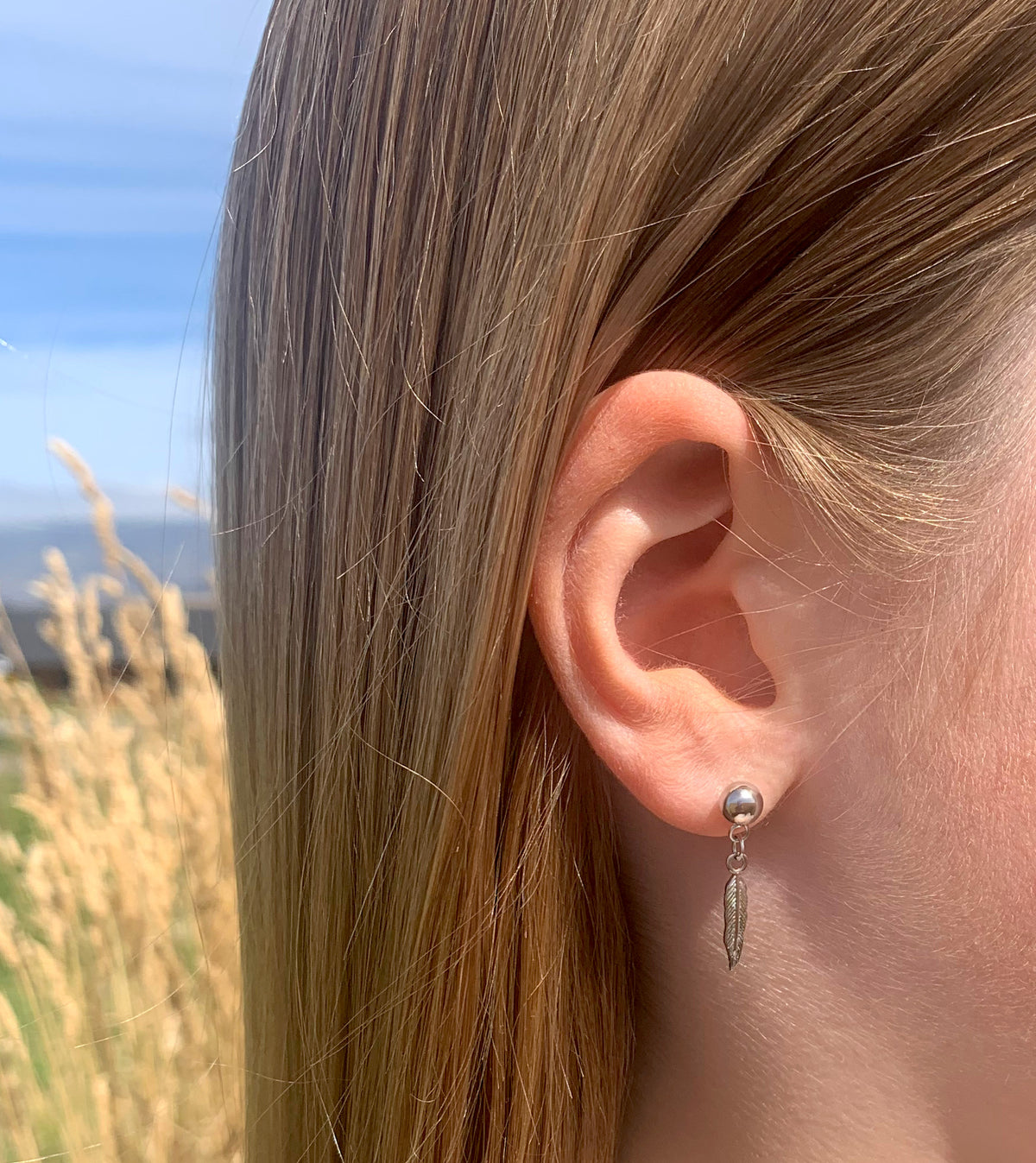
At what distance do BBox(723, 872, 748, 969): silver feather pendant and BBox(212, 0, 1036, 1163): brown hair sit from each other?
0.12m

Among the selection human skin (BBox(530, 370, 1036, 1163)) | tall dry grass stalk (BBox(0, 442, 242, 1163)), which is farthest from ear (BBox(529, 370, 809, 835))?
tall dry grass stalk (BBox(0, 442, 242, 1163))

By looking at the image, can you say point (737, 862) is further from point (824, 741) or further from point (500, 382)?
point (500, 382)

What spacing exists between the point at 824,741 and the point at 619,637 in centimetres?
17

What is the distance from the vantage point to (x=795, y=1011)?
79cm

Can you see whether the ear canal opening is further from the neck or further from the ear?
the neck

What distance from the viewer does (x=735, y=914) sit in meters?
0.77

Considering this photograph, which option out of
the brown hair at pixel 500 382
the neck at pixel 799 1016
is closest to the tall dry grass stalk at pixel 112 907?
the brown hair at pixel 500 382

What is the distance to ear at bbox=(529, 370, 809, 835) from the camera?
2.40 ft

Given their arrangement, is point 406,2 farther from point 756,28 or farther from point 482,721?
point 482,721

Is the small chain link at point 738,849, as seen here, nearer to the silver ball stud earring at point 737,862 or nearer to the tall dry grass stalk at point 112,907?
the silver ball stud earring at point 737,862

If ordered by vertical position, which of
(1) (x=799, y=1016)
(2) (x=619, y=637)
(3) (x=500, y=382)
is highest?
(3) (x=500, y=382)

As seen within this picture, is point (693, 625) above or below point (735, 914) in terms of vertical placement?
above

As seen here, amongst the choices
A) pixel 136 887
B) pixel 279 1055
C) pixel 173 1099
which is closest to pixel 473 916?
pixel 279 1055

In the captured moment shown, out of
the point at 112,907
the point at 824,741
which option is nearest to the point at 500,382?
the point at 824,741
